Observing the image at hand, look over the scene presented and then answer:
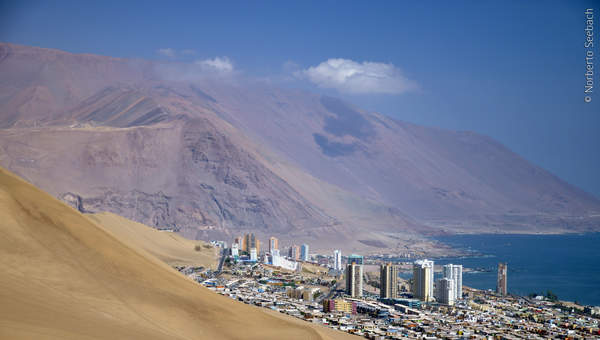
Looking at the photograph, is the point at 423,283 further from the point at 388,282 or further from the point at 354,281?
the point at 354,281

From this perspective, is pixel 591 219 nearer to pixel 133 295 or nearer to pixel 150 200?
pixel 150 200

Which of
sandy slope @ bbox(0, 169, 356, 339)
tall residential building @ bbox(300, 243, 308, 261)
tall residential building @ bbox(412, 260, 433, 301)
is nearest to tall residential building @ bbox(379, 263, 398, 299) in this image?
tall residential building @ bbox(412, 260, 433, 301)

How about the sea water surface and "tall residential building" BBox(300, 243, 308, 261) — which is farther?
"tall residential building" BBox(300, 243, 308, 261)

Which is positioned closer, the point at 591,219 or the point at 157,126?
the point at 157,126

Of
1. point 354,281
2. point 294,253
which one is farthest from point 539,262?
point 354,281

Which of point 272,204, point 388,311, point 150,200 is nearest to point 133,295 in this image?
point 388,311

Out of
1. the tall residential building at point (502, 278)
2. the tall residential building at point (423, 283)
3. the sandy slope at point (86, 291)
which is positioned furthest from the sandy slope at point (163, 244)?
the sandy slope at point (86, 291)

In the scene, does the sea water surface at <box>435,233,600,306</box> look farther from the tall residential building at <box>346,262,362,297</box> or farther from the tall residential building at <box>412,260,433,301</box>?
the tall residential building at <box>346,262,362,297</box>
